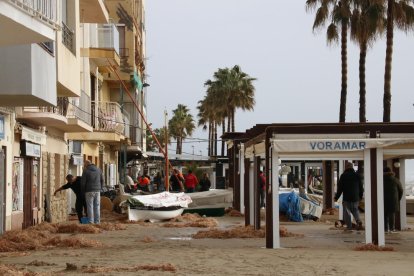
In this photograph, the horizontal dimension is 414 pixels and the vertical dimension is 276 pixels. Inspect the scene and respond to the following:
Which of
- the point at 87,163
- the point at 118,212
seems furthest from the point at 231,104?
the point at 87,163

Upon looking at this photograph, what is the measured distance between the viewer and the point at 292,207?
100 feet

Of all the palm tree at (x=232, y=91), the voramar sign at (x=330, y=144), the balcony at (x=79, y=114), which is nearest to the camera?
the voramar sign at (x=330, y=144)

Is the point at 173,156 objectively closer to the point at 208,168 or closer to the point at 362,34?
the point at 208,168

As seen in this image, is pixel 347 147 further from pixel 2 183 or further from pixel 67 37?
pixel 67 37

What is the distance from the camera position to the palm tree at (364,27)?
42500mm

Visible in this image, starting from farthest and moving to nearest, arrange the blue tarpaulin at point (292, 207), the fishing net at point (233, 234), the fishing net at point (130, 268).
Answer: the blue tarpaulin at point (292, 207) < the fishing net at point (233, 234) < the fishing net at point (130, 268)

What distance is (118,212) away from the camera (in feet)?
112

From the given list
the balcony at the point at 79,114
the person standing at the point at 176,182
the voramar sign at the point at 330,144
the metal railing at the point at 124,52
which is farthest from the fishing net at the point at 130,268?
the metal railing at the point at 124,52

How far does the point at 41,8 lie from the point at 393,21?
27276 millimetres

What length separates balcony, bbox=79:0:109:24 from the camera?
31808 millimetres

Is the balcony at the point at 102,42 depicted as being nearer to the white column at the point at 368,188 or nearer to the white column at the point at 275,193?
the white column at the point at 275,193

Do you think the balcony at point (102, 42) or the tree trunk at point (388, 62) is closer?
the balcony at point (102, 42)

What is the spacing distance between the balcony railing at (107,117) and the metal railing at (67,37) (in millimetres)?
11016

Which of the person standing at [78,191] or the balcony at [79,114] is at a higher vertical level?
the balcony at [79,114]
